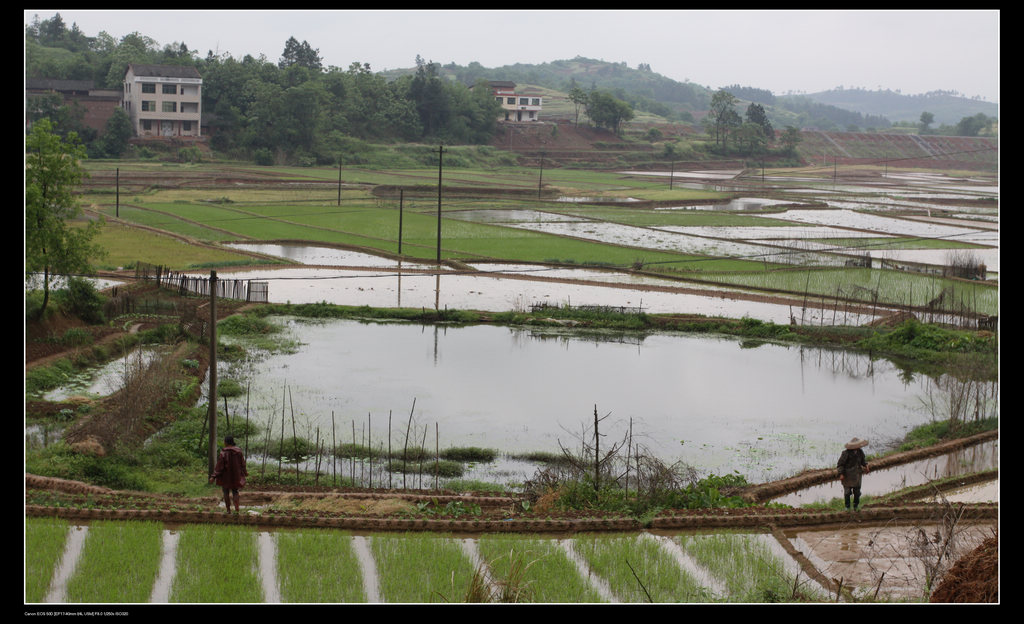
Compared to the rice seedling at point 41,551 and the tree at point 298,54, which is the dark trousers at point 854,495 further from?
the tree at point 298,54

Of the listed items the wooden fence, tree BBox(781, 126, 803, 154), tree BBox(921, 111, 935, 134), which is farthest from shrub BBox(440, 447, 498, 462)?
tree BBox(921, 111, 935, 134)

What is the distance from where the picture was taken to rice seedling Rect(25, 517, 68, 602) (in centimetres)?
912

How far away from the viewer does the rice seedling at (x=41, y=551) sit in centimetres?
912

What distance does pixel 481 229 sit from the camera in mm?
42438

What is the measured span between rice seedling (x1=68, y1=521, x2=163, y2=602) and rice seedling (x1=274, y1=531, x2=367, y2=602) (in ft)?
4.31

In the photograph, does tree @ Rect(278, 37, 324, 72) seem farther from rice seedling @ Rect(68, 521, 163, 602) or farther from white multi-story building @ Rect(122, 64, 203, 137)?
rice seedling @ Rect(68, 521, 163, 602)

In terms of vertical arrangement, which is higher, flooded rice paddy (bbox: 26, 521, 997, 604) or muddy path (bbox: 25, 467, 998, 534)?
muddy path (bbox: 25, 467, 998, 534)

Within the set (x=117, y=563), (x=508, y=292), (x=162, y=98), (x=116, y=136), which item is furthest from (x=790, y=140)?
(x=117, y=563)

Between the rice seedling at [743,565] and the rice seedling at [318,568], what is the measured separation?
3808mm

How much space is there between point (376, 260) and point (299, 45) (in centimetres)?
6999

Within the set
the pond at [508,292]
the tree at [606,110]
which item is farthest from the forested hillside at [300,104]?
the pond at [508,292]

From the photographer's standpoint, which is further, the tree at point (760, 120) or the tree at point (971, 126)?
the tree at point (971, 126)

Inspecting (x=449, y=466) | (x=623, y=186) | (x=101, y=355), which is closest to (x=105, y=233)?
(x=101, y=355)

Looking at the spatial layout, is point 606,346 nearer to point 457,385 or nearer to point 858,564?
point 457,385
